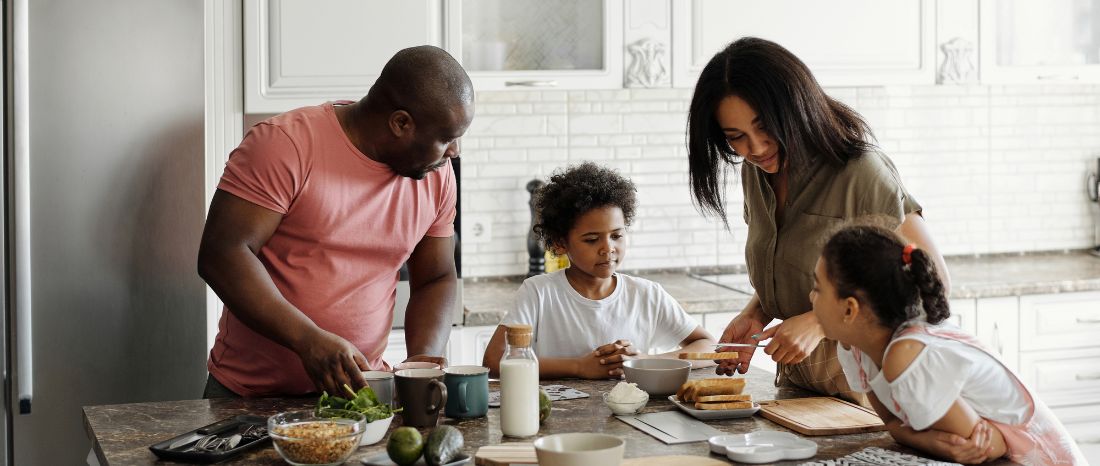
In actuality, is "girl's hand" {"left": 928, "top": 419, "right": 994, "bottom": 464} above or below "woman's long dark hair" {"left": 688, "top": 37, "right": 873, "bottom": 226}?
below

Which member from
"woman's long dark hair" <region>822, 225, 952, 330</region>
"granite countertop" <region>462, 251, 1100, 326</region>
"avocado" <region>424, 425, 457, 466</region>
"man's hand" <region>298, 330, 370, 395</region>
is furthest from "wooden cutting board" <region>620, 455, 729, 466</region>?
"granite countertop" <region>462, 251, 1100, 326</region>

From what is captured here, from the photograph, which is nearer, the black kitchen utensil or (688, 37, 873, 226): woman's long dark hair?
the black kitchen utensil

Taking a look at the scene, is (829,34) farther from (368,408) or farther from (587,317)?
(368,408)

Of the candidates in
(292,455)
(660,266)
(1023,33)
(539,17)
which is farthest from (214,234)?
(1023,33)

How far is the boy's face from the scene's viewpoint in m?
2.50

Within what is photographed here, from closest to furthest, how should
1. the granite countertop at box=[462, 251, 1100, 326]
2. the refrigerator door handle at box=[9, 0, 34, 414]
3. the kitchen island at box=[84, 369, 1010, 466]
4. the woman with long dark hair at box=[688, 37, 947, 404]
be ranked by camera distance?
the kitchen island at box=[84, 369, 1010, 466]
the woman with long dark hair at box=[688, 37, 947, 404]
the refrigerator door handle at box=[9, 0, 34, 414]
the granite countertop at box=[462, 251, 1100, 326]

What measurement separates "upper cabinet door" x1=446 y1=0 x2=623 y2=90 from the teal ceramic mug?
183 centimetres

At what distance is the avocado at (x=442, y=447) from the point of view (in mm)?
1519

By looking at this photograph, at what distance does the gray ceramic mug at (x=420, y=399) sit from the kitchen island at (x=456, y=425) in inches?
1.1

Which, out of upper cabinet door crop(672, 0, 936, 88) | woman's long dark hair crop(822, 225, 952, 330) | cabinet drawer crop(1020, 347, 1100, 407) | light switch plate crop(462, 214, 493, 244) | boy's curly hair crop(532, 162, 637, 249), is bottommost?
cabinet drawer crop(1020, 347, 1100, 407)

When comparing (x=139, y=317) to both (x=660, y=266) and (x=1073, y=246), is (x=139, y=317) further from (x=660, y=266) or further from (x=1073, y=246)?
(x=1073, y=246)

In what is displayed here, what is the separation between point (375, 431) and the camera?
1.66m

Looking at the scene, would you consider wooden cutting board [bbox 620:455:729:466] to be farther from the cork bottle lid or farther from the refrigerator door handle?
the refrigerator door handle

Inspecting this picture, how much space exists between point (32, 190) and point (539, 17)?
161 cm
